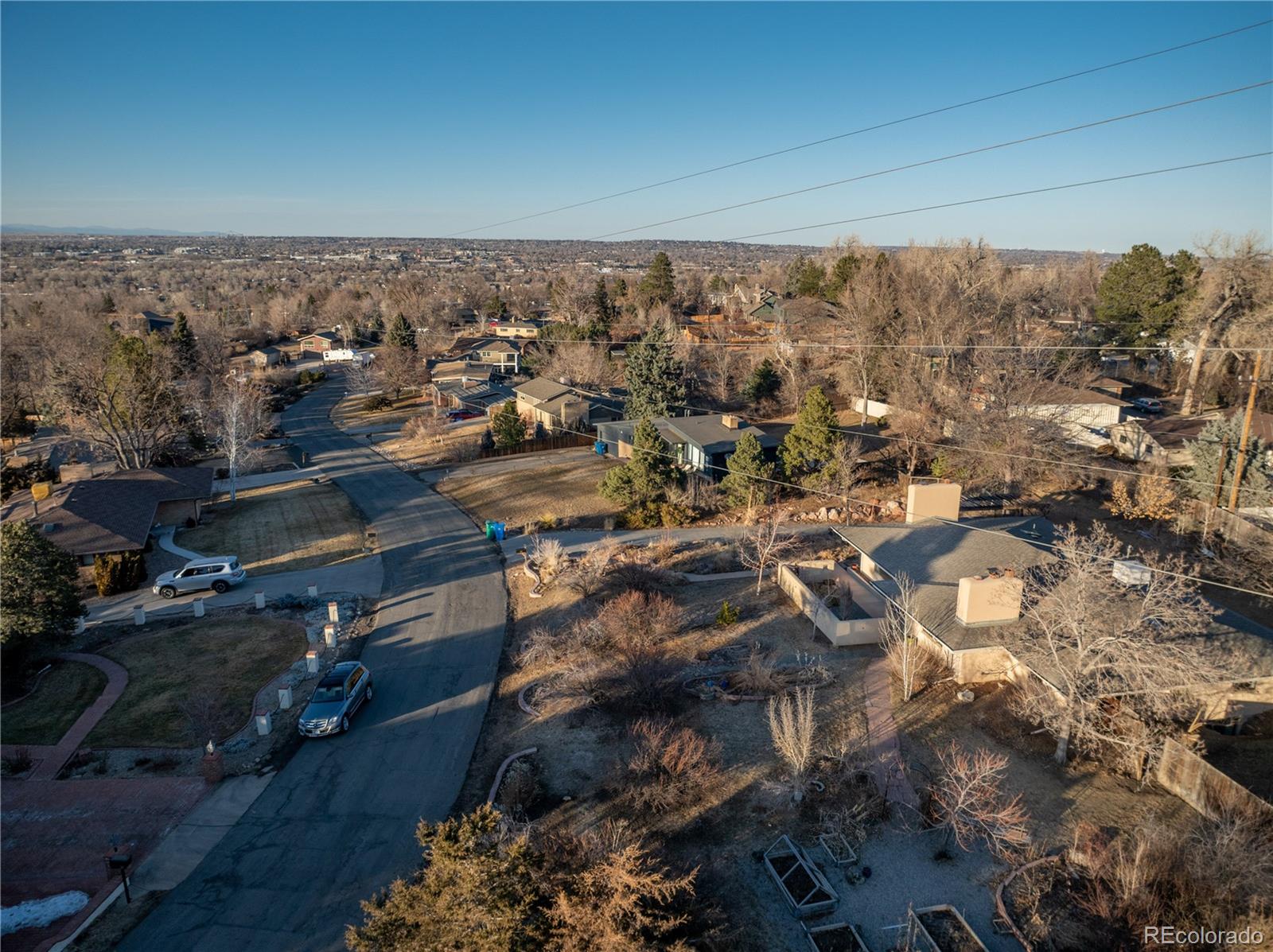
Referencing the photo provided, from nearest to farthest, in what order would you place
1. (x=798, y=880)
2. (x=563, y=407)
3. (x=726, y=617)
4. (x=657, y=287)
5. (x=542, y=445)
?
(x=798, y=880) → (x=726, y=617) → (x=542, y=445) → (x=563, y=407) → (x=657, y=287)

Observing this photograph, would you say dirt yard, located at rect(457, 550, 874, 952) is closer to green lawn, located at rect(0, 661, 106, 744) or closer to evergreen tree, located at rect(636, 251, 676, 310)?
green lawn, located at rect(0, 661, 106, 744)

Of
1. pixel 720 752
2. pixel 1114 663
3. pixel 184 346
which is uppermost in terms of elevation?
pixel 184 346

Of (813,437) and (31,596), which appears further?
(813,437)

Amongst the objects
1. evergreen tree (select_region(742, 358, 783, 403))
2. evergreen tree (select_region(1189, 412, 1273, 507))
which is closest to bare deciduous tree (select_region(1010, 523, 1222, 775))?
evergreen tree (select_region(1189, 412, 1273, 507))

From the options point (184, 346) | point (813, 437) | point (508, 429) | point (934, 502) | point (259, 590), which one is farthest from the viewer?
point (184, 346)

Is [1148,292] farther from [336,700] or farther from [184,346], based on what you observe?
[184,346]

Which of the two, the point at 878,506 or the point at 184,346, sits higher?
the point at 184,346

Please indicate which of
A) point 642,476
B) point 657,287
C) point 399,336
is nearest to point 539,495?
point 642,476
